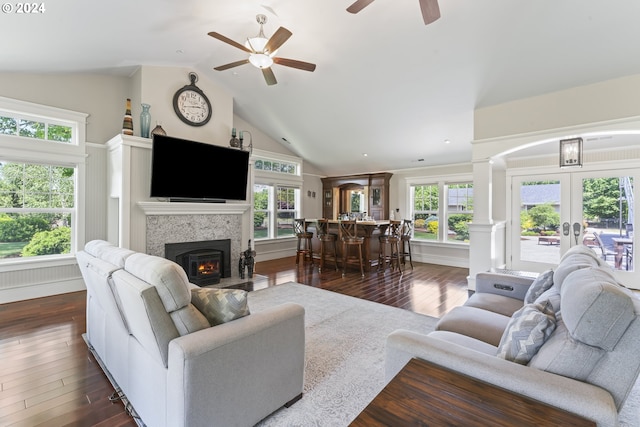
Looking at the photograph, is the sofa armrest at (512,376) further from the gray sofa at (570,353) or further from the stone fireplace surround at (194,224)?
the stone fireplace surround at (194,224)

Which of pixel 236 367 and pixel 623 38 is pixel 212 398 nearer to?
pixel 236 367

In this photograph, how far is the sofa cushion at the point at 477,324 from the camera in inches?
75.8

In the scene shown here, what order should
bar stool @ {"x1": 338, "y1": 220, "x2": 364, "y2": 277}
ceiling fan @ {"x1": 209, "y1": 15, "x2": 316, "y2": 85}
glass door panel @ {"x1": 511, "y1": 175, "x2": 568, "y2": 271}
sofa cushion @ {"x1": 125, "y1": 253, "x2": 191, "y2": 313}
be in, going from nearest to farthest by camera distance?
sofa cushion @ {"x1": 125, "y1": 253, "x2": 191, "y2": 313}, ceiling fan @ {"x1": 209, "y1": 15, "x2": 316, "y2": 85}, glass door panel @ {"x1": 511, "y1": 175, "x2": 568, "y2": 271}, bar stool @ {"x1": 338, "y1": 220, "x2": 364, "y2": 277}

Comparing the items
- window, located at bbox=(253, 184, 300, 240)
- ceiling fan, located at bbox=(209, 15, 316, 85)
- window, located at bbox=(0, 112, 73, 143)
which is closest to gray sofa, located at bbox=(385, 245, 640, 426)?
ceiling fan, located at bbox=(209, 15, 316, 85)

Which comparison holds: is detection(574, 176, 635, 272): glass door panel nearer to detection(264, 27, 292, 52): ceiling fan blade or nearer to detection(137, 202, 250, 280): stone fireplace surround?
detection(264, 27, 292, 52): ceiling fan blade

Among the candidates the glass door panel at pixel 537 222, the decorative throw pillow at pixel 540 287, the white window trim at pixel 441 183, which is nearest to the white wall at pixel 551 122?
the glass door panel at pixel 537 222

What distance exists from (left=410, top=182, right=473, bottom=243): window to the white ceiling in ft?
5.71

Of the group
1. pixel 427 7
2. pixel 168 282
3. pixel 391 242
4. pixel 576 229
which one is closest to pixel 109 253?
pixel 168 282

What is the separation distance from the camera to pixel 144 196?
439cm

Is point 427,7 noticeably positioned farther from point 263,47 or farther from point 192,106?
point 192,106

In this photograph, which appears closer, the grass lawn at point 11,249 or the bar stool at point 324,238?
the grass lawn at point 11,249

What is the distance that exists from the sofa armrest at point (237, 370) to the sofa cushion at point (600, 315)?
141 cm

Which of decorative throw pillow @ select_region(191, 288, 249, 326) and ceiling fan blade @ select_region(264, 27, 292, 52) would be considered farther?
ceiling fan blade @ select_region(264, 27, 292, 52)

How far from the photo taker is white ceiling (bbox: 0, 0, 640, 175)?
9.74 feet
